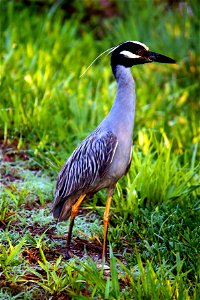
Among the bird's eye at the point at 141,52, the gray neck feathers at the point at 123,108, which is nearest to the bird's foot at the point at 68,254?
the gray neck feathers at the point at 123,108

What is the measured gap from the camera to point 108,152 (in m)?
3.51

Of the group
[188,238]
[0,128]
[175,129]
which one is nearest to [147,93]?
[175,129]

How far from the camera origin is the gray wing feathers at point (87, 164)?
3525 millimetres

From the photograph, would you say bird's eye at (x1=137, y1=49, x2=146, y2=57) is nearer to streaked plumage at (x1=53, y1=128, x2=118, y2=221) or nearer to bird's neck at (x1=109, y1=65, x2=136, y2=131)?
bird's neck at (x1=109, y1=65, x2=136, y2=131)

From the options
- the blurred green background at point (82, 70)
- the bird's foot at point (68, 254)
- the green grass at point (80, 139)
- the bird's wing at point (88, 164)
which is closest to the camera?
the green grass at point (80, 139)

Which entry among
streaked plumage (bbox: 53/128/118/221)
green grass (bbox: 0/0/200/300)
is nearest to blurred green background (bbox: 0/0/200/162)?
green grass (bbox: 0/0/200/300)

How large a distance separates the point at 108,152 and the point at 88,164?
0.19 metres

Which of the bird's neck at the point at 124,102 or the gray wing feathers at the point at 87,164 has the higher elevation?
the bird's neck at the point at 124,102

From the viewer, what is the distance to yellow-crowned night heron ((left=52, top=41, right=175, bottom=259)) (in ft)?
11.6

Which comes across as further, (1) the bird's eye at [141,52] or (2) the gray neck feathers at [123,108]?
(1) the bird's eye at [141,52]

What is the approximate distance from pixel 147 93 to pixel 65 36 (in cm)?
125

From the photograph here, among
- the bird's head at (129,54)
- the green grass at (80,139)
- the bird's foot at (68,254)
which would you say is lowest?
the bird's foot at (68,254)

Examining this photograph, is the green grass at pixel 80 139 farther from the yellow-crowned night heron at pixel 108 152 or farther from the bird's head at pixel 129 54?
the bird's head at pixel 129 54

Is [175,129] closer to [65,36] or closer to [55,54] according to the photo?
[55,54]
